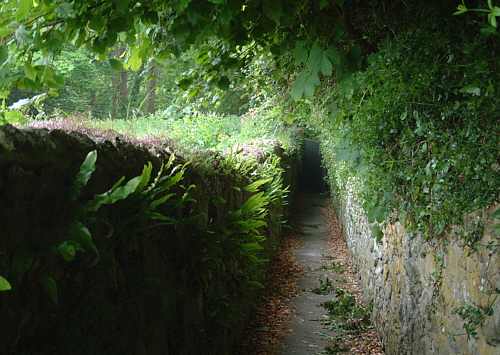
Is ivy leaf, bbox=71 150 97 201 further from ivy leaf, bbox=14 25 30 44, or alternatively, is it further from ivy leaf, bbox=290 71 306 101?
ivy leaf, bbox=290 71 306 101

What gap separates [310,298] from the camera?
7902mm

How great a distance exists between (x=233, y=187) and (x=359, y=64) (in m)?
2.41

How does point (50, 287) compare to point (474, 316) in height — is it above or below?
above

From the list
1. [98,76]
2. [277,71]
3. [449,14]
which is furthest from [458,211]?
[98,76]

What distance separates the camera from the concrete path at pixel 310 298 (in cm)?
596

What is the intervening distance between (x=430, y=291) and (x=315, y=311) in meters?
3.74

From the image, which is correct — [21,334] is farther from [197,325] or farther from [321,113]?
[321,113]

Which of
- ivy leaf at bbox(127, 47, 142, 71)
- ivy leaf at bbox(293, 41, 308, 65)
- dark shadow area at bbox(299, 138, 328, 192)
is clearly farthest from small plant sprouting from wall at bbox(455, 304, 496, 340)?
dark shadow area at bbox(299, 138, 328, 192)

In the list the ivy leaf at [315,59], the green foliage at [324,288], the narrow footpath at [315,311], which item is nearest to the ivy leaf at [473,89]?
the ivy leaf at [315,59]

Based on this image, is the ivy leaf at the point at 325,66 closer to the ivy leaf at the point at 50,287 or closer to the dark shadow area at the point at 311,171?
the ivy leaf at the point at 50,287

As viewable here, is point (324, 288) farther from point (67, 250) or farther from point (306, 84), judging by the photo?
point (67, 250)

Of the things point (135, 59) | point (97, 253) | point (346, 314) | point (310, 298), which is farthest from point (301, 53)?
point (310, 298)

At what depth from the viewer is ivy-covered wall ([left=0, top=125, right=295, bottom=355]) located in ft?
5.57

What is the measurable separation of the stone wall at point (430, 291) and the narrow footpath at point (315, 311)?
0.45 metres
